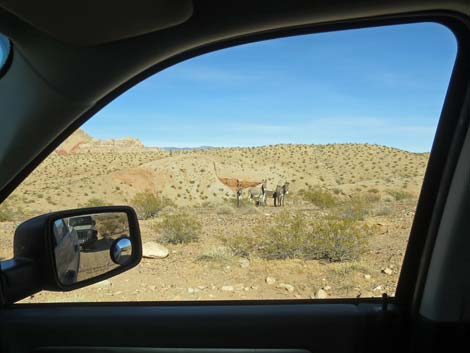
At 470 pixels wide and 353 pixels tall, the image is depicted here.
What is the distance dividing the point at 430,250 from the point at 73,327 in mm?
1907

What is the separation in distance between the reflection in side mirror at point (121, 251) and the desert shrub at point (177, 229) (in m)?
4.02

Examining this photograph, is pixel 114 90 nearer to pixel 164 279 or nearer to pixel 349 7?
pixel 349 7

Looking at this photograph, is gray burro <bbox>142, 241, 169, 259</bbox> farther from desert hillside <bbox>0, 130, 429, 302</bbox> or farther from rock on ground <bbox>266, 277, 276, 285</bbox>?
rock on ground <bbox>266, 277, 276, 285</bbox>

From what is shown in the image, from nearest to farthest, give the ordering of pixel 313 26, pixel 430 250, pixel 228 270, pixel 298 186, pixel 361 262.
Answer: pixel 430 250
pixel 313 26
pixel 361 262
pixel 228 270
pixel 298 186

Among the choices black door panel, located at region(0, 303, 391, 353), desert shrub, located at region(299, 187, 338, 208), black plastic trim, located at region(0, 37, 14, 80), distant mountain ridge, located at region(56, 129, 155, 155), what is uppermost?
black plastic trim, located at region(0, 37, 14, 80)

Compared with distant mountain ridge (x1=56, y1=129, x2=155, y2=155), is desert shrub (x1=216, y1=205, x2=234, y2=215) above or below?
below

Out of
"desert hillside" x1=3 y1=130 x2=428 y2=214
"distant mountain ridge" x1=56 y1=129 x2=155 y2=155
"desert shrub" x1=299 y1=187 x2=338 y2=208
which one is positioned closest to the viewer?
"distant mountain ridge" x1=56 y1=129 x2=155 y2=155

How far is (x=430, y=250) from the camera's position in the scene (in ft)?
7.48

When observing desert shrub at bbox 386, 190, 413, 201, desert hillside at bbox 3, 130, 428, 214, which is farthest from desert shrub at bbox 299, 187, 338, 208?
desert shrub at bbox 386, 190, 413, 201

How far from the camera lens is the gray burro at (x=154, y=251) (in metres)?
5.81

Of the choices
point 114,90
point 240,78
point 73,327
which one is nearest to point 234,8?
point 114,90

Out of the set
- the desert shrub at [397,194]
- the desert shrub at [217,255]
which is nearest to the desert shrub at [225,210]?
the desert shrub at [217,255]

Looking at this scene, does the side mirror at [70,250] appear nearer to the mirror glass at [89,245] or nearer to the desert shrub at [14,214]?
the mirror glass at [89,245]

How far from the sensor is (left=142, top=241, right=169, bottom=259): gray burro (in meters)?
5.81
